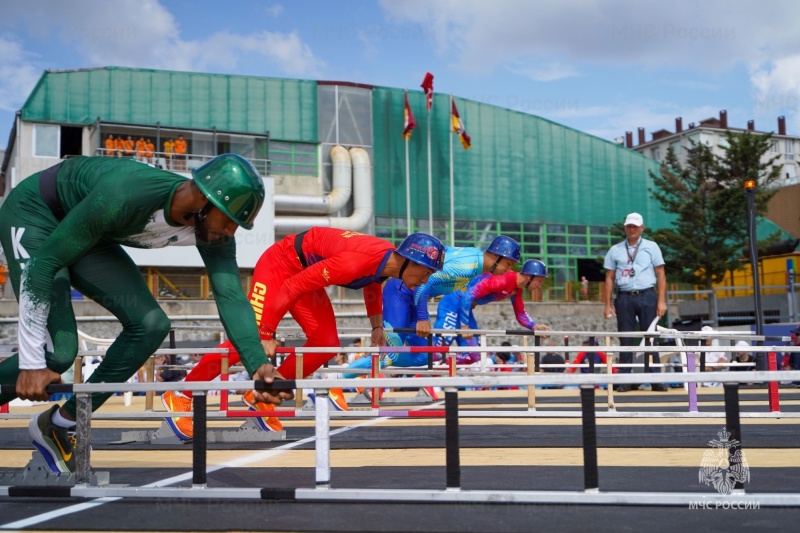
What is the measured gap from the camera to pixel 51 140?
42938mm

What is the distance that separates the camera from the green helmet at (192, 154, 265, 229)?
4531 millimetres

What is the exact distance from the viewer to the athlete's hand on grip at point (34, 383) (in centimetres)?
467

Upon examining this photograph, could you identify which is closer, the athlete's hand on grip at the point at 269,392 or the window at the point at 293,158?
the athlete's hand on grip at the point at 269,392

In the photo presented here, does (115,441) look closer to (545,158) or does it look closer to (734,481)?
(734,481)

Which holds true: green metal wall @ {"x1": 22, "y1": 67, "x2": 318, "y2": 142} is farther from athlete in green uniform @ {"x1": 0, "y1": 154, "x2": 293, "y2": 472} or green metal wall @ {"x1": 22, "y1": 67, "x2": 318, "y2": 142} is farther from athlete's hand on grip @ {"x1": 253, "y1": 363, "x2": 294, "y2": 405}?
athlete's hand on grip @ {"x1": 253, "y1": 363, "x2": 294, "y2": 405}

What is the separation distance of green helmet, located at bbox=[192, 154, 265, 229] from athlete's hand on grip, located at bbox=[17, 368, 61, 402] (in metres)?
1.33

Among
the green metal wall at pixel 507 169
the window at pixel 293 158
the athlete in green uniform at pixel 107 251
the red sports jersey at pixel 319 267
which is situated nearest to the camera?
the athlete in green uniform at pixel 107 251

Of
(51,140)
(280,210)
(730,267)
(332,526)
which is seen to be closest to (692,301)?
(730,267)

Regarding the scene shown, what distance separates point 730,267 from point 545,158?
1760cm

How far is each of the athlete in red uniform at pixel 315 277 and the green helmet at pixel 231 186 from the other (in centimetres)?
214

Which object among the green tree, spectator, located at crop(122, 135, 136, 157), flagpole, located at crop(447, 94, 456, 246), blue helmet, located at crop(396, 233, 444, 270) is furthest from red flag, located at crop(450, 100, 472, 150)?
blue helmet, located at crop(396, 233, 444, 270)

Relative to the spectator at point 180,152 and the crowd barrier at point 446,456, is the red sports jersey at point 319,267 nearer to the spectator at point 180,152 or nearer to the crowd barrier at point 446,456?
the crowd barrier at point 446,456

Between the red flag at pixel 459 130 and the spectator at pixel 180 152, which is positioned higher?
the red flag at pixel 459 130

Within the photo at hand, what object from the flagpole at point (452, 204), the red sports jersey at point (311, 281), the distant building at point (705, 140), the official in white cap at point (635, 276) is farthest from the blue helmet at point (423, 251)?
the distant building at point (705, 140)
